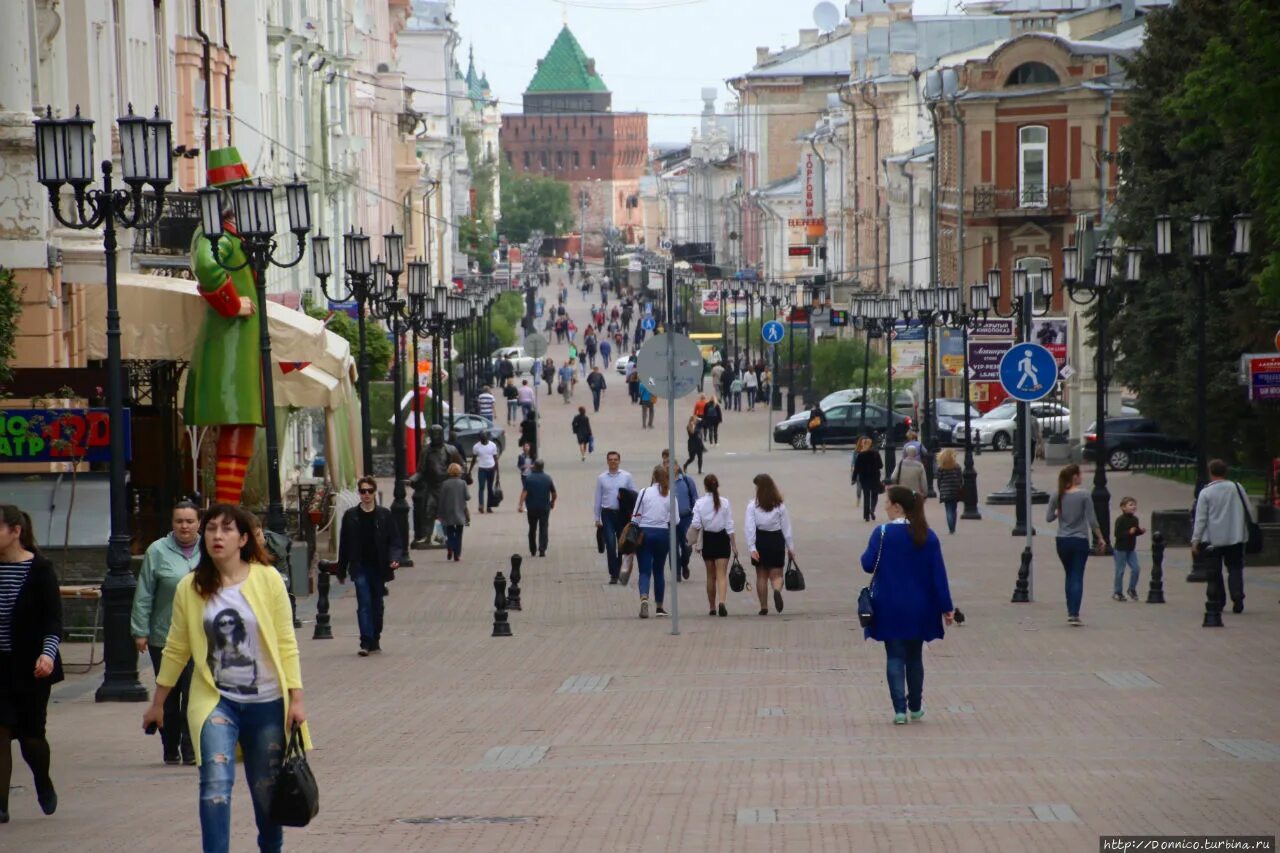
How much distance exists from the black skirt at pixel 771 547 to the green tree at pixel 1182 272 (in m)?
13.4

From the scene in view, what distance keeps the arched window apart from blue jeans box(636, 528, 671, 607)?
42943 millimetres

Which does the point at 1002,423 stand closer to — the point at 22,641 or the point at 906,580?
the point at 906,580

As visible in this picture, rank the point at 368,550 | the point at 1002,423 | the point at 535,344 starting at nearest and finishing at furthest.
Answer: the point at 368,550, the point at 1002,423, the point at 535,344

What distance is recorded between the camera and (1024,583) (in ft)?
74.4

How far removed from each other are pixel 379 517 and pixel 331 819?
780 cm

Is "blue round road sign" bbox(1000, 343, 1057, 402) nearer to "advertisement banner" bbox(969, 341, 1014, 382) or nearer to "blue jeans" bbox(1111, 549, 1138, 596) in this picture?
"blue jeans" bbox(1111, 549, 1138, 596)

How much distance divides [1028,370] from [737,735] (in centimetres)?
1082

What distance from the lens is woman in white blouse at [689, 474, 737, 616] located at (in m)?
21.4

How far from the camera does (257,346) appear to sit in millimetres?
22312

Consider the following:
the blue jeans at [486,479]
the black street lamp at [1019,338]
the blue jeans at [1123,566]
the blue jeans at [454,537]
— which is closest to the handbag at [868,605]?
the blue jeans at [1123,566]

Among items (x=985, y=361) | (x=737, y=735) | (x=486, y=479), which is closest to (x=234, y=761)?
(x=737, y=735)

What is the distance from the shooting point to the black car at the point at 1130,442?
46.8 metres

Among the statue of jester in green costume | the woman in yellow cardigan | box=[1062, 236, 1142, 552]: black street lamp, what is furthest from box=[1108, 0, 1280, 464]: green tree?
the woman in yellow cardigan

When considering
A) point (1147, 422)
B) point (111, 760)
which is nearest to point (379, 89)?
point (1147, 422)
